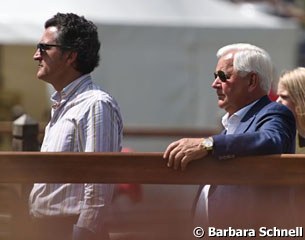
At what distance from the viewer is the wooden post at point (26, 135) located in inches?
229

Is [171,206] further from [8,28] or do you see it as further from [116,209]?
[8,28]

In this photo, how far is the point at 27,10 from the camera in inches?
476

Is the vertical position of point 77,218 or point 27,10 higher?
point 27,10

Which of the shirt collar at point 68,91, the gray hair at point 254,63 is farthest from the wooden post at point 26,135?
the gray hair at point 254,63

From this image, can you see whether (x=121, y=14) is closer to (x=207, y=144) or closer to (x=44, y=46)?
(x=44, y=46)

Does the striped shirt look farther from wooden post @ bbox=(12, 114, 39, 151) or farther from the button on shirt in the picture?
wooden post @ bbox=(12, 114, 39, 151)

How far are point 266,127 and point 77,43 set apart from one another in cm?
102

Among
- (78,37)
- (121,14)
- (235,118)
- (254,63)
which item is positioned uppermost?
(121,14)

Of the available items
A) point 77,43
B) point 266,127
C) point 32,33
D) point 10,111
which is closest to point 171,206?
point 266,127

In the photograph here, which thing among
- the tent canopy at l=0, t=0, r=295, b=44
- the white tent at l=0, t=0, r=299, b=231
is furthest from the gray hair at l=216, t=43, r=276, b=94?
the white tent at l=0, t=0, r=299, b=231

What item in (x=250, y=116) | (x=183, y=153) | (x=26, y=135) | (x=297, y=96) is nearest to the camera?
(x=183, y=153)

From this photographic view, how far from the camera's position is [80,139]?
420 centimetres

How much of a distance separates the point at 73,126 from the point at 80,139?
0.07m

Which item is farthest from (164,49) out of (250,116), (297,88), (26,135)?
(250,116)
